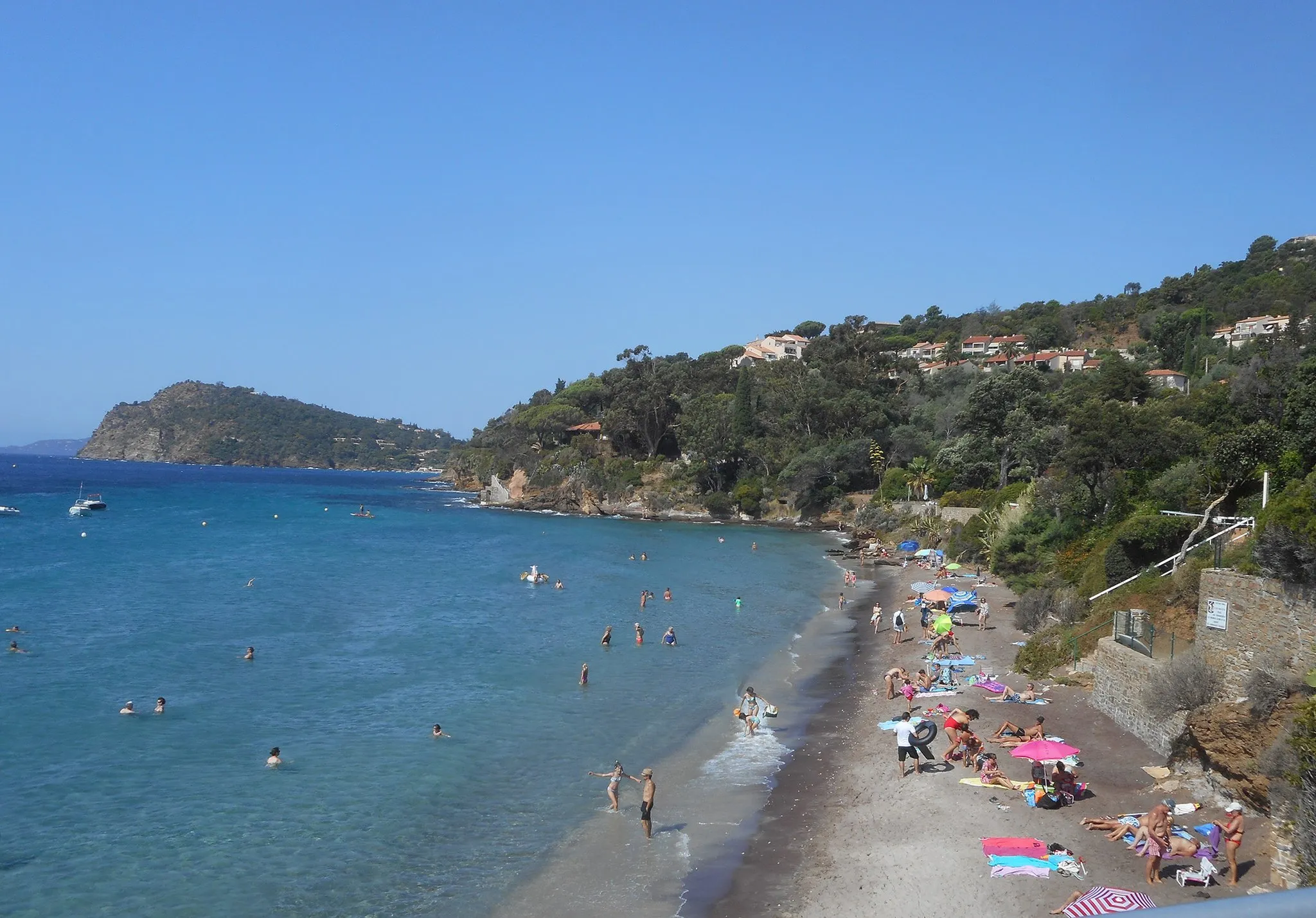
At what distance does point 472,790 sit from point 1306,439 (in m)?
22.0

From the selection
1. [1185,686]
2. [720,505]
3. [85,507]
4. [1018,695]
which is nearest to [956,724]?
[1018,695]

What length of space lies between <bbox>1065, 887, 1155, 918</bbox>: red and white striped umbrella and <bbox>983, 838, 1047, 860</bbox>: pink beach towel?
1.39 meters

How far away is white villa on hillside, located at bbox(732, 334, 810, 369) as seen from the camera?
408ft

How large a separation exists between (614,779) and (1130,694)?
9929 millimetres

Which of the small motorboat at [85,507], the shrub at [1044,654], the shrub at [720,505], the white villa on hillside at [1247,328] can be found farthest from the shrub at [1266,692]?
the small motorboat at [85,507]

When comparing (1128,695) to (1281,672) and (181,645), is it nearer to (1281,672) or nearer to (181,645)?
(1281,672)

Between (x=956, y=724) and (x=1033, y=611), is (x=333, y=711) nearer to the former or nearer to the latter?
(x=956, y=724)

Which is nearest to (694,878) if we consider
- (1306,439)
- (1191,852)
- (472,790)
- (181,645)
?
(472,790)

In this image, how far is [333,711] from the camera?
877 inches

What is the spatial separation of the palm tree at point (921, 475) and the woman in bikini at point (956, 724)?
151 ft

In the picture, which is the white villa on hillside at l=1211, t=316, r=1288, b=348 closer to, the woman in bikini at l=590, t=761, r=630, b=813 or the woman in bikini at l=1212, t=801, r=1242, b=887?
the woman in bikini at l=1212, t=801, r=1242, b=887

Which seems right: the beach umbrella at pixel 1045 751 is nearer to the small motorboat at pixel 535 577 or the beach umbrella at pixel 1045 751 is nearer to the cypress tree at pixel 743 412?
the small motorboat at pixel 535 577

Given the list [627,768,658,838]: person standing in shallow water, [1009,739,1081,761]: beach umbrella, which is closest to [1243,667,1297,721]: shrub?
[1009,739,1081,761]: beach umbrella

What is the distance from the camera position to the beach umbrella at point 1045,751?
1551 cm
